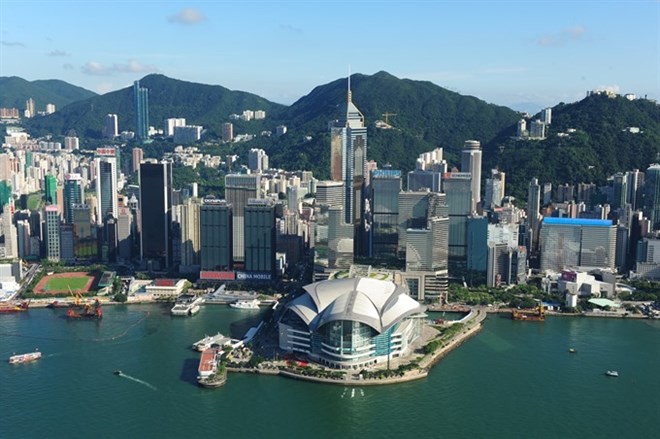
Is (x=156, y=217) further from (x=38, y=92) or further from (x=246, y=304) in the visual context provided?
(x=38, y=92)

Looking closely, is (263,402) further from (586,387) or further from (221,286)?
(221,286)

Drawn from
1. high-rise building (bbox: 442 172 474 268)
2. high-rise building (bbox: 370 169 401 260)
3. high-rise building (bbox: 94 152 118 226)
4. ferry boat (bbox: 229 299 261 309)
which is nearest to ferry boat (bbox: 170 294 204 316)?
ferry boat (bbox: 229 299 261 309)

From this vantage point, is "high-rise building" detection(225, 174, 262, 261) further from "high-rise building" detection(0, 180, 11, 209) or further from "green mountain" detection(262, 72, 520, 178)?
"green mountain" detection(262, 72, 520, 178)

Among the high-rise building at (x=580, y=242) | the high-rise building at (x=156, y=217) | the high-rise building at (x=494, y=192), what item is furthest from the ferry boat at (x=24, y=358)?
the high-rise building at (x=494, y=192)

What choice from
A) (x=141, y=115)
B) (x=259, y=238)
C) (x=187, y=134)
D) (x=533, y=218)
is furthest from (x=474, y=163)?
(x=141, y=115)

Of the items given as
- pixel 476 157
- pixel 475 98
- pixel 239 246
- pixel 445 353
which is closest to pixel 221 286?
pixel 239 246

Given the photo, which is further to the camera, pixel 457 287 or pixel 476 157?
pixel 476 157
